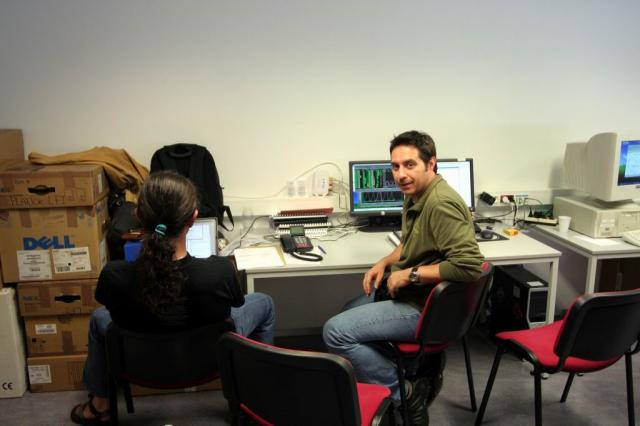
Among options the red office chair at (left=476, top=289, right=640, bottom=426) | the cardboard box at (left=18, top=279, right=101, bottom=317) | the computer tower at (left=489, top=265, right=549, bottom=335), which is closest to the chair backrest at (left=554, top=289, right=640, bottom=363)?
the red office chair at (left=476, top=289, right=640, bottom=426)

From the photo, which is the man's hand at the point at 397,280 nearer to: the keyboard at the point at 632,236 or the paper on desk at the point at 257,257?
the paper on desk at the point at 257,257

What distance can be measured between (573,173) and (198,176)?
7.46 ft

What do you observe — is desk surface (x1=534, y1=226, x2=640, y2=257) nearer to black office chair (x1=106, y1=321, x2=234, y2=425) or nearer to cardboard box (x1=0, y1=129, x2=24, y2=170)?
black office chair (x1=106, y1=321, x2=234, y2=425)

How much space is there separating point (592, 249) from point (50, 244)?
2.77 meters

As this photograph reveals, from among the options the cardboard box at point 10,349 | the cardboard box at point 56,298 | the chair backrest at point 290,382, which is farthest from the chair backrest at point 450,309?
the cardboard box at point 10,349

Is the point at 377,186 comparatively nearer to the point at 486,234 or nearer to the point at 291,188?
the point at 291,188

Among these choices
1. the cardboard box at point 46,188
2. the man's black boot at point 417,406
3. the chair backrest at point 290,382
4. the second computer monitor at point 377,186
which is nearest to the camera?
the chair backrest at point 290,382

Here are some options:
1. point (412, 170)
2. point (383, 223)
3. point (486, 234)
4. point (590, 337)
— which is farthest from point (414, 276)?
point (383, 223)

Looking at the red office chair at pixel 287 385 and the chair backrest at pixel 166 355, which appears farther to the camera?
the chair backrest at pixel 166 355

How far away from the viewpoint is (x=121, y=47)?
280 centimetres

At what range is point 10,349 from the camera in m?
2.49

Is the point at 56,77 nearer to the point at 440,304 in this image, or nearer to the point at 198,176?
the point at 198,176

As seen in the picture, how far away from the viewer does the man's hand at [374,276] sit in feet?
7.41

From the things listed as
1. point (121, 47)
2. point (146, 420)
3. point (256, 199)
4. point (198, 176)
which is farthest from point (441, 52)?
point (146, 420)
